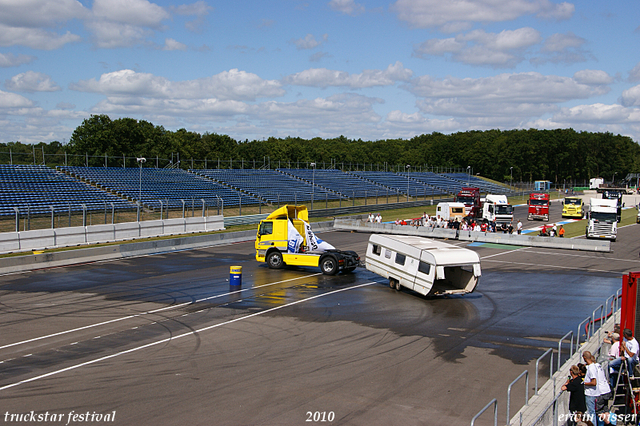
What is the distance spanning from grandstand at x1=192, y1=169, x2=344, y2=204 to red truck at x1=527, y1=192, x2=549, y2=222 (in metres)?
24.9

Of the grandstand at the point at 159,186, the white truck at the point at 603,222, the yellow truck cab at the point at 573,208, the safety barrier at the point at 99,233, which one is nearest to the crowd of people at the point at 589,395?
the safety barrier at the point at 99,233

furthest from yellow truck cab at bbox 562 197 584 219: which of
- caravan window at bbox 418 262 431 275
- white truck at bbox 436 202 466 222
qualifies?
caravan window at bbox 418 262 431 275

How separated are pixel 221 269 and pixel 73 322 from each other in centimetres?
1106

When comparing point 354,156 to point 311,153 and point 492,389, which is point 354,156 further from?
point 492,389

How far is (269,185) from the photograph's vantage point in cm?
6975

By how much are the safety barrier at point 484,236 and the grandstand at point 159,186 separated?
39.1 feet

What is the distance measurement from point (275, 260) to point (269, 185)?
43389mm

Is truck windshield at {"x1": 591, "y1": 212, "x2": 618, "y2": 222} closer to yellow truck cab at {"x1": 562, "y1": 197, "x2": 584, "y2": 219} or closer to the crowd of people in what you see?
yellow truck cab at {"x1": 562, "y1": 197, "x2": 584, "y2": 219}

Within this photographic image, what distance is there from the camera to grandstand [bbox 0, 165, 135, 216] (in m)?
39.9

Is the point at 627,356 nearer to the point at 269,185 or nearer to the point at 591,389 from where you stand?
the point at 591,389

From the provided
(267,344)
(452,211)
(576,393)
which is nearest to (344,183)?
(452,211)

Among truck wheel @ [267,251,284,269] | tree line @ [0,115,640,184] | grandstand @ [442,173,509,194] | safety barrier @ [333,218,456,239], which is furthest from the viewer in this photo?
tree line @ [0,115,640,184]

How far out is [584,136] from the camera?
172125 mm

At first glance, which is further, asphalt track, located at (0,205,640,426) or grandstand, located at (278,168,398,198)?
grandstand, located at (278,168,398,198)
